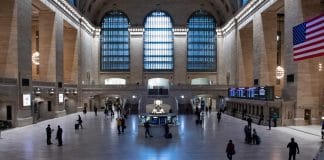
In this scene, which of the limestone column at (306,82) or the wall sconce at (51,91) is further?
the wall sconce at (51,91)

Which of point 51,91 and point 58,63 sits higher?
point 58,63

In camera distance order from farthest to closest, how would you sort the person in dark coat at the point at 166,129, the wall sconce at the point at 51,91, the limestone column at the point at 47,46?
the limestone column at the point at 47,46
the wall sconce at the point at 51,91
the person in dark coat at the point at 166,129

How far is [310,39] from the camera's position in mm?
21031

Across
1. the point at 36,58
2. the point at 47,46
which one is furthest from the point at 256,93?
the point at 36,58

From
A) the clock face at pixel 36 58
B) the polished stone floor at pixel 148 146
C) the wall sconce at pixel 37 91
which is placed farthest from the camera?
the clock face at pixel 36 58

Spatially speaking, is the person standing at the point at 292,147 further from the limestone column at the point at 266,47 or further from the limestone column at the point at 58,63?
the limestone column at the point at 58,63

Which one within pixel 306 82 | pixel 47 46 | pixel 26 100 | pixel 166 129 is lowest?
pixel 166 129

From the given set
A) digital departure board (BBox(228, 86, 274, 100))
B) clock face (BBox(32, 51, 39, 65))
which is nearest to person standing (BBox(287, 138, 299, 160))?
digital departure board (BBox(228, 86, 274, 100))

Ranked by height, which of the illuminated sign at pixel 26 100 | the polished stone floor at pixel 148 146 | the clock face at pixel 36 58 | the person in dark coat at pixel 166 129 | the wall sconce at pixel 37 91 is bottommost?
the polished stone floor at pixel 148 146

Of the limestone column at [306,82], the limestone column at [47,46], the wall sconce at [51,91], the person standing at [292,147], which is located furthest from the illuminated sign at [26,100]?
the person standing at [292,147]

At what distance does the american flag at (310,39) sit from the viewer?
1955 cm

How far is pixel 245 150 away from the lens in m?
17.5

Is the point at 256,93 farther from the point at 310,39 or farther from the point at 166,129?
the point at 166,129

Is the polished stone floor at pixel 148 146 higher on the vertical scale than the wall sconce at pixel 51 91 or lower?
lower
